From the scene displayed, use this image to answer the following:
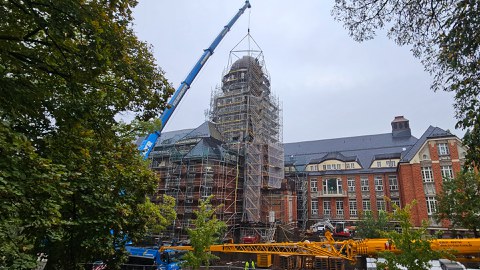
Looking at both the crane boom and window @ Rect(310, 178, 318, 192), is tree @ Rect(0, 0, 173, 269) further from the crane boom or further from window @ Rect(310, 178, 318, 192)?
window @ Rect(310, 178, 318, 192)

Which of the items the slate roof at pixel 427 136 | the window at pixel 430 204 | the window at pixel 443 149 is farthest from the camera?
the slate roof at pixel 427 136

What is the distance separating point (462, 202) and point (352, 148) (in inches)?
1034

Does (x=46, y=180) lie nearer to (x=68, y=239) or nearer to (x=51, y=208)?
(x=51, y=208)

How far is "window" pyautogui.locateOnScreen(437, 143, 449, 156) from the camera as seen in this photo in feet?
118

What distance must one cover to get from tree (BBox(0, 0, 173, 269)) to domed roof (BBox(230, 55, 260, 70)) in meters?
35.3

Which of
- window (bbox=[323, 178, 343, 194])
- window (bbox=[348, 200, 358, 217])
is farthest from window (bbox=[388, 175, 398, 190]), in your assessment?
window (bbox=[323, 178, 343, 194])

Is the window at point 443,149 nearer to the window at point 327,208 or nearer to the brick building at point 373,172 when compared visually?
the brick building at point 373,172

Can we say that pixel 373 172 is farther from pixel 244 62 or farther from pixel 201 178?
pixel 201 178

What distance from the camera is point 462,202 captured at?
23562 mm

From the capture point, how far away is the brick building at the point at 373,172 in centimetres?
3578

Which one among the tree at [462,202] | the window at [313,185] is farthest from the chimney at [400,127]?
the tree at [462,202]

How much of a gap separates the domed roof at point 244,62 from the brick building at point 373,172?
60.4 feet

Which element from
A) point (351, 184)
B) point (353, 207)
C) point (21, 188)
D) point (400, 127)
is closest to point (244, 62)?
point (351, 184)

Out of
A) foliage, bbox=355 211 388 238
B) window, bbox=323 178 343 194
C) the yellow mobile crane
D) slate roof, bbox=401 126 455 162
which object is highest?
slate roof, bbox=401 126 455 162
